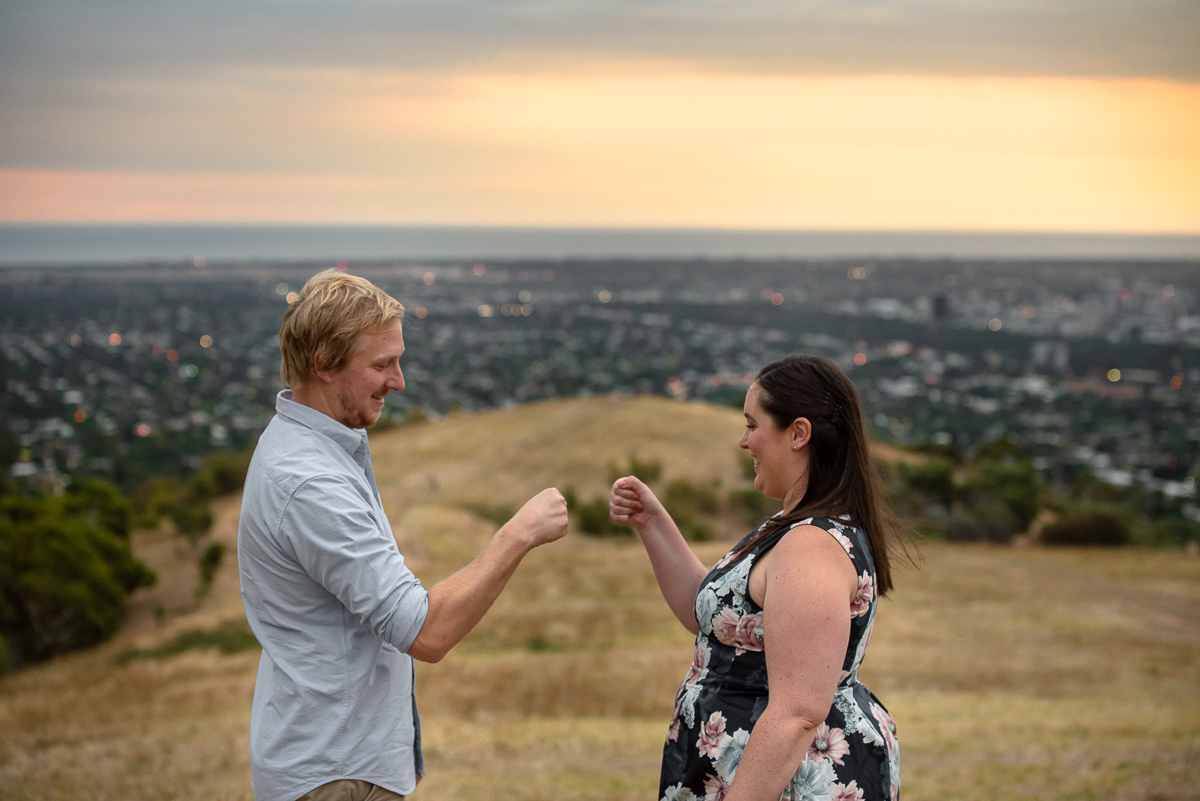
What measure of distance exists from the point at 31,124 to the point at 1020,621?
103490 mm

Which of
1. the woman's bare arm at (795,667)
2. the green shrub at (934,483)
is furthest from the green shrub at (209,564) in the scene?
the woman's bare arm at (795,667)

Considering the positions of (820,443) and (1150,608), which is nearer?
(820,443)

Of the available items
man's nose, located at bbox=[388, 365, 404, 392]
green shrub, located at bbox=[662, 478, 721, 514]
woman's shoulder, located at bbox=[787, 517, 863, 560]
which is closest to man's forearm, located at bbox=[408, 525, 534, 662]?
man's nose, located at bbox=[388, 365, 404, 392]

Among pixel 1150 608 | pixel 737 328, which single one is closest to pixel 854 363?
pixel 737 328

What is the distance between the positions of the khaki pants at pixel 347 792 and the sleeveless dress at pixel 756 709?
3.32 feet

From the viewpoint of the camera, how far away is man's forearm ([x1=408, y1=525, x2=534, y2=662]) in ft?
8.33

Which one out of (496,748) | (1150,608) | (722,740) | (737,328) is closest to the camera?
(722,740)

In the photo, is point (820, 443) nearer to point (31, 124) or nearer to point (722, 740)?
point (722, 740)

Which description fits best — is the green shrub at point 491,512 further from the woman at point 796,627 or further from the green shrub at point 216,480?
the woman at point 796,627

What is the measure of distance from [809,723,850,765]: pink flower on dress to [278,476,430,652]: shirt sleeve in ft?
4.30

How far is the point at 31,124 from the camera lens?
91.3 m

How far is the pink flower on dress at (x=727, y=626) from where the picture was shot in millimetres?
2822

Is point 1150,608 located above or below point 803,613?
below

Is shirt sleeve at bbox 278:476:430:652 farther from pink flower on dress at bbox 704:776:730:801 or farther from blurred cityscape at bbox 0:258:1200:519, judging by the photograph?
blurred cityscape at bbox 0:258:1200:519
